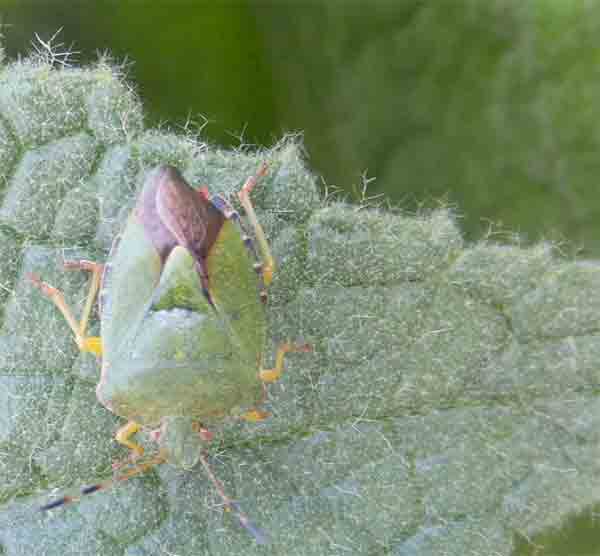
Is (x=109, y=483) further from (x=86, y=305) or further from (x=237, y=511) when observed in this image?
(x=86, y=305)

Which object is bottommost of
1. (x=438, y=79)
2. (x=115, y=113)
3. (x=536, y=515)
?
(x=536, y=515)

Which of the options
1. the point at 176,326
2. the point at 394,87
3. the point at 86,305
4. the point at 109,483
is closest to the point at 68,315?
the point at 86,305

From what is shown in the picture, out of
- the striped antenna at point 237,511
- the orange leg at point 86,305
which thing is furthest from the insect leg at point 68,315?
the striped antenna at point 237,511

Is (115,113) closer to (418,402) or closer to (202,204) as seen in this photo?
(202,204)

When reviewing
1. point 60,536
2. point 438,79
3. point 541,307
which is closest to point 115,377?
point 60,536

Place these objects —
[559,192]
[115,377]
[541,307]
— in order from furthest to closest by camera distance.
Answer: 1. [559,192]
2. [541,307]
3. [115,377]

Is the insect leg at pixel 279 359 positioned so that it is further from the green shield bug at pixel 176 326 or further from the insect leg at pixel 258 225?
the insect leg at pixel 258 225

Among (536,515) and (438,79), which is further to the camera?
(438,79)
